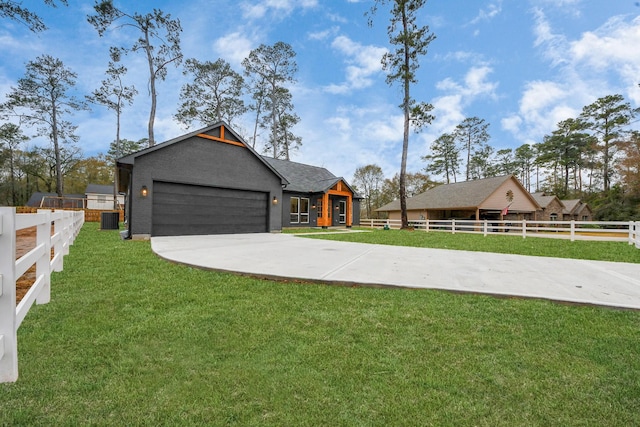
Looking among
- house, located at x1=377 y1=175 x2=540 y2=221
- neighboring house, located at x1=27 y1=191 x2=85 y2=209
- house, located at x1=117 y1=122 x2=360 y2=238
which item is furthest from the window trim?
neighboring house, located at x1=27 y1=191 x2=85 y2=209

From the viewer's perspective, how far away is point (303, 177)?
1995 cm

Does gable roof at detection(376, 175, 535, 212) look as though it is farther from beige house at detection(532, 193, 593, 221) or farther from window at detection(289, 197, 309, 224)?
window at detection(289, 197, 309, 224)

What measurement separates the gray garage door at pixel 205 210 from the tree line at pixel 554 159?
939 inches

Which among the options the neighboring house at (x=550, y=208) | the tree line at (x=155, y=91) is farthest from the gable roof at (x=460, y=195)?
the tree line at (x=155, y=91)

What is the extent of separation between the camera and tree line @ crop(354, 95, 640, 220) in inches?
1057

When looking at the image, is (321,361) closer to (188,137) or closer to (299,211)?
(188,137)

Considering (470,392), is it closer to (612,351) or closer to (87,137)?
(612,351)

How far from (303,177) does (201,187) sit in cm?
934

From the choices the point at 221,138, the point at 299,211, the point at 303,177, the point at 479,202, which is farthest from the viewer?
the point at 479,202

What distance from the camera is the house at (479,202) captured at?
21.0 meters

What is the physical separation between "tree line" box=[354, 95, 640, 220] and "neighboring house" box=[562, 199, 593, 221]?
3.10 feet

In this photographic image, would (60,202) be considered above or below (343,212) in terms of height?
above

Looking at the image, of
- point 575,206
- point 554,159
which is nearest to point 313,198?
point 575,206

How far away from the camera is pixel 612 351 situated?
224cm
